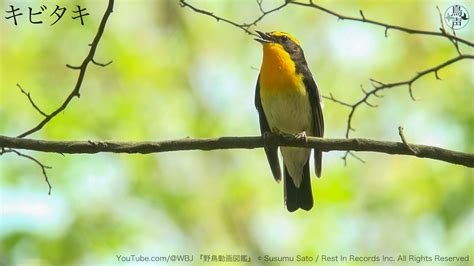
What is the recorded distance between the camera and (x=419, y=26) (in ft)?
23.3

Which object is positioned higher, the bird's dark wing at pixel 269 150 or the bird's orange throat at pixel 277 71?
the bird's orange throat at pixel 277 71

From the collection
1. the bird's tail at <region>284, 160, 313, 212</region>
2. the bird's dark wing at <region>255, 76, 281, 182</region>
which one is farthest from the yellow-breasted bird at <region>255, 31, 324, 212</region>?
the bird's tail at <region>284, 160, 313, 212</region>

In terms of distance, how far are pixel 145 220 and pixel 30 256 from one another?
127 centimetres

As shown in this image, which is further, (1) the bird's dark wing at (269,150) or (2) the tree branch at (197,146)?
(1) the bird's dark wing at (269,150)

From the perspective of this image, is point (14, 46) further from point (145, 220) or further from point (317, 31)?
point (317, 31)

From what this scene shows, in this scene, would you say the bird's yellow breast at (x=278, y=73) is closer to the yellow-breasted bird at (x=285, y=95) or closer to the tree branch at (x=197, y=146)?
the yellow-breasted bird at (x=285, y=95)

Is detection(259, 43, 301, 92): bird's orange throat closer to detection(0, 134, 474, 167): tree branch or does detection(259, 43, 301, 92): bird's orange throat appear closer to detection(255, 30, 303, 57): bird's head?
detection(255, 30, 303, 57): bird's head

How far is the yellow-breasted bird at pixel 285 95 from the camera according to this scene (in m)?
4.70

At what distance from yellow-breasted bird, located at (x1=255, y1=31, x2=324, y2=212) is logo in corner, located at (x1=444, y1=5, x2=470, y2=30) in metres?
0.94

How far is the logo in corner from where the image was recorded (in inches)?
182

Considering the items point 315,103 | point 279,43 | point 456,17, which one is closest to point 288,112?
point 315,103

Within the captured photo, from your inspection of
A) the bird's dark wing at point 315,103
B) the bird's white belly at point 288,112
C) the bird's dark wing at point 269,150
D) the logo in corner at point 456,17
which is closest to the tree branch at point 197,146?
the bird's dark wing at point 269,150

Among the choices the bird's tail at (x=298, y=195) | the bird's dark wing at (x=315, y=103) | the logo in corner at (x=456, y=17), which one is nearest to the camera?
the logo in corner at (x=456, y=17)

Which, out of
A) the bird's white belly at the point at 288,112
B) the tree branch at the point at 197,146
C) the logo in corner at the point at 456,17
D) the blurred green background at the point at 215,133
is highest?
the logo in corner at the point at 456,17
